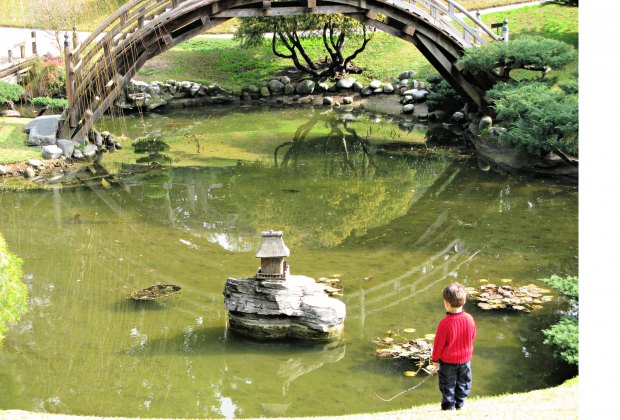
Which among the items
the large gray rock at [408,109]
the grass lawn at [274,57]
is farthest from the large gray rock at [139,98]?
the large gray rock at [408,109]

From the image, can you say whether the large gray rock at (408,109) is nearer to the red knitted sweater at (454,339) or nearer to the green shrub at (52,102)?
the green shrub at (52,102)

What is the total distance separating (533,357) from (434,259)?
357cm

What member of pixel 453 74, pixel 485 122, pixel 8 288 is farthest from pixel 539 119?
pixel 8 288

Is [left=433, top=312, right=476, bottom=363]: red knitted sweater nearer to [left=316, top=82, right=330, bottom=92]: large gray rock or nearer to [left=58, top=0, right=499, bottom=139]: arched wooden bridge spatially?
[left=58, top=0, right=499, bottom=139]: arched wooden bridge

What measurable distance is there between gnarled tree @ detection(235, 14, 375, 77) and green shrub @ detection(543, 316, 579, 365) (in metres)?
19.0

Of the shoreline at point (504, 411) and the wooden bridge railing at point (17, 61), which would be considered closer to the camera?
the shoreline at point (504, 411)

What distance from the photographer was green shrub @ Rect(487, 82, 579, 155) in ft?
55.7

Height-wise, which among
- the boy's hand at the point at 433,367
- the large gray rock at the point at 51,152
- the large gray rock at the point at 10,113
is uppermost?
the large gray rock at the point at 10,113

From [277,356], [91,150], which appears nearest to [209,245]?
[277,356]

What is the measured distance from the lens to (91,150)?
65.4 ft

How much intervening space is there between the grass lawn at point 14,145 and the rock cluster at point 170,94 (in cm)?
591

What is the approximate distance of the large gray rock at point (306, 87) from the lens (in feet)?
93.5

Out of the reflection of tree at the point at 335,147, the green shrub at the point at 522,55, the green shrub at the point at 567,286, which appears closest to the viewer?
the green shrub at the point at 567,286

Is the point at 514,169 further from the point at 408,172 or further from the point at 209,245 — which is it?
the point at 209,245
